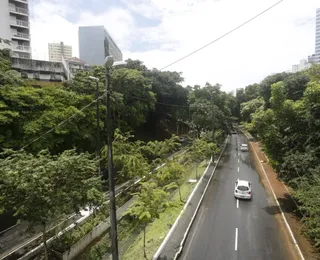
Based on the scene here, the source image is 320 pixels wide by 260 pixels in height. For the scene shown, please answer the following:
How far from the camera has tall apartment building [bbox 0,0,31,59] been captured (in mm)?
44469

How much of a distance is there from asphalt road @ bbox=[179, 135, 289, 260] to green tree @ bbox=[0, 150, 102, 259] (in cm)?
548

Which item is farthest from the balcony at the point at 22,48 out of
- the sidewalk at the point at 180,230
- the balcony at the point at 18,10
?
the sidewalk at the point at 180,230

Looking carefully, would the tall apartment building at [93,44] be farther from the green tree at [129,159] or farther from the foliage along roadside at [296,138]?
the foliage along roadside at [296,138]

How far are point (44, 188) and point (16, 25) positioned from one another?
48.4m

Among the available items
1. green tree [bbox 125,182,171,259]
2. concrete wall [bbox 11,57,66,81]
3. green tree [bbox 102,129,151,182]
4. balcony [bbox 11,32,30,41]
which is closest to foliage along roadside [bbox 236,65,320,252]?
green tree [bbox 125,182,171,259]

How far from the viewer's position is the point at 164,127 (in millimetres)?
50781

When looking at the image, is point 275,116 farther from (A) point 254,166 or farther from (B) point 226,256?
(A) point 254,166

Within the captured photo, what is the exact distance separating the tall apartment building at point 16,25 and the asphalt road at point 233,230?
43.4m

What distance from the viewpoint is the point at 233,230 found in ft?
45.3

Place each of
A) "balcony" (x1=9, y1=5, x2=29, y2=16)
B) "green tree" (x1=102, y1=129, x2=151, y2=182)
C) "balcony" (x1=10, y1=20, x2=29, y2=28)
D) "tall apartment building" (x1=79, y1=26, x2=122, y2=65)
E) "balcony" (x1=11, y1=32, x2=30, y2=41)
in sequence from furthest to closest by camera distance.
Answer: "tall apartment building" (x1=79, y1=26, x2=122, y2=65) → "balcony" (x1=11, y1=32, x2=30, y2=41) → "balcony" (x1=10, y1=20, x2=29, y2=28) → "balcony" (x1=9, y1=5, x2=29, y2=16) → "green tree" (x1=102, y1=129, x2=151, y2=182)

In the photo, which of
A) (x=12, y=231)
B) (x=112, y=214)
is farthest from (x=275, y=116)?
(x=12, y=231)

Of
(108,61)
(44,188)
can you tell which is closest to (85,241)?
(44,188)

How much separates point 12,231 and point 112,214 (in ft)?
30.6

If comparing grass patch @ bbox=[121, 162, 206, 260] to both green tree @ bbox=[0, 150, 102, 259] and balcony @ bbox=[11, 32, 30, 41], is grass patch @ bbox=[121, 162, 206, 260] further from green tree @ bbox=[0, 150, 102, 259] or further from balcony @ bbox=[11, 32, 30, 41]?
balcony @ bbox=[11, 32, 30, 41]
